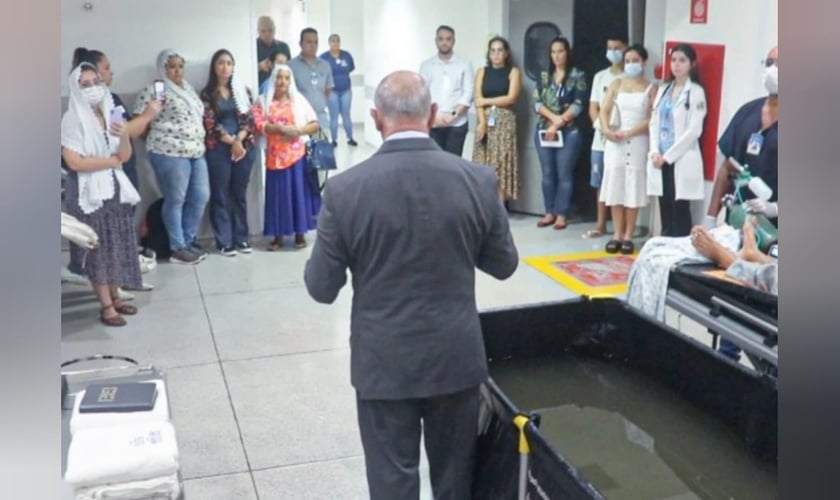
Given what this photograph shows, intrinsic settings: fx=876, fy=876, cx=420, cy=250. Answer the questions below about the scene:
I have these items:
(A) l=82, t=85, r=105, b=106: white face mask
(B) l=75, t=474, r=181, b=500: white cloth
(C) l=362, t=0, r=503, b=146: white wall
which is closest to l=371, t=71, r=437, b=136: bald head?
(B) l=75, t=474, r=181, b=500: white cloth

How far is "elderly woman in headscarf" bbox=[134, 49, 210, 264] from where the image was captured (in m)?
6.55

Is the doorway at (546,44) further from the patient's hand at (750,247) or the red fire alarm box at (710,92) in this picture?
the patient's hand at (750,247)

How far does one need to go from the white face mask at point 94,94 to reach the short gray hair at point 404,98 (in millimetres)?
2746

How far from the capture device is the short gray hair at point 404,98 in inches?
96.1

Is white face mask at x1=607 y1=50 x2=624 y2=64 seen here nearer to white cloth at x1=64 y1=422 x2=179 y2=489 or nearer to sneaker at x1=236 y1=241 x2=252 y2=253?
sneaker at x1=236 y1=241 x2=252 y2=253

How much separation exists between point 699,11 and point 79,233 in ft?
15.8

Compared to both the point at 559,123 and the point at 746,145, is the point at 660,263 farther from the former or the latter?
the point at 559,123

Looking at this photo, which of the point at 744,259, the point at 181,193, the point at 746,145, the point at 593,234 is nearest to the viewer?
the point at 744,259

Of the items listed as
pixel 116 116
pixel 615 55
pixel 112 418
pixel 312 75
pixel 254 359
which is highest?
pixel 615 55

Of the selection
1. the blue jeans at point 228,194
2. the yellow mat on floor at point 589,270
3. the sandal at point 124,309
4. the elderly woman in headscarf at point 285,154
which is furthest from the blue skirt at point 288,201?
the yellow mat on floor at point 589,270

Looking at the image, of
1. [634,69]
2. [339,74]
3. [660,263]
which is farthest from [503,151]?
[660,263]

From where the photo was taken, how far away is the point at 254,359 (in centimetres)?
498

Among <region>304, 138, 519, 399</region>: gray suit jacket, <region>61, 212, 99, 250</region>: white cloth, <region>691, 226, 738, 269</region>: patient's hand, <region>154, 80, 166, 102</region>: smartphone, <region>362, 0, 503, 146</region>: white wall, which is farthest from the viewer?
<region>362, 0, 503, 146</region>: white wall

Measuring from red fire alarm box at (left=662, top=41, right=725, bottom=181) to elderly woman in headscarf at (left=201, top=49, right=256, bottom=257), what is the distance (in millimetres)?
3366
